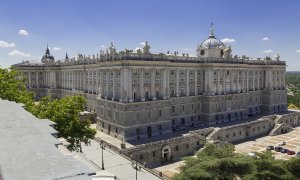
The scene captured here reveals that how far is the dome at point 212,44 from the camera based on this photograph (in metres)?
80.0

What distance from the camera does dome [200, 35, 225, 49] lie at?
80.0m

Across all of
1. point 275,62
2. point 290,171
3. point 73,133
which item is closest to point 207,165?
point 290,171

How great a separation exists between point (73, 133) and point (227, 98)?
49.6 m

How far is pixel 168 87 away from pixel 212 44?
2297cm

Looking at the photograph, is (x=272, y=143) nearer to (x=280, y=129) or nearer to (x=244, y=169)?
(x=280, y=129)

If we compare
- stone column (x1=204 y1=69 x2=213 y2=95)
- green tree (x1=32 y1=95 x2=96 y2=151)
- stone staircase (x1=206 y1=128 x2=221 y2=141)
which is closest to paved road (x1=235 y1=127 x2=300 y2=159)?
stone staircase (x1=206 y1=128 x2=221 y2=141)

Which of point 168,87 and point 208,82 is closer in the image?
point 168,87

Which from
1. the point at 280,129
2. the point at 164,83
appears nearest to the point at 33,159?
the point at 164,83

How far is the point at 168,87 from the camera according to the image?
6531cm

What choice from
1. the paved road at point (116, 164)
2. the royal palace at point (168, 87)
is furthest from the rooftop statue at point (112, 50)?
the paved road at point (116, 164)

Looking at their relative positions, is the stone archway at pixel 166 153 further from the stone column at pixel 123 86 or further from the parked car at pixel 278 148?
the parked car at pixel 278 148

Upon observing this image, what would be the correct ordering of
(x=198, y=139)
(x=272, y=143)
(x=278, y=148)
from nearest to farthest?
(x=198, y=139) < (x=278, y=148) < (x=272, y=143)

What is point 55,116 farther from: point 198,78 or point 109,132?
point 198,78

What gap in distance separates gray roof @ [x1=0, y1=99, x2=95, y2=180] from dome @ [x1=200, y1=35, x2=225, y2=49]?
75.4 metres
